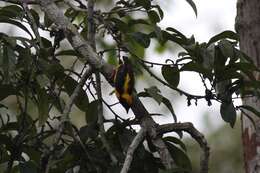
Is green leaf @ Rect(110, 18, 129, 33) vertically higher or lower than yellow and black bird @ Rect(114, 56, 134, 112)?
higher

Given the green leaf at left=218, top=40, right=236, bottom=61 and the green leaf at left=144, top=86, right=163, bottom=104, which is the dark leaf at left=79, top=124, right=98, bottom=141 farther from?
the green leaf at left=218, top=40, right=236, bottom=61

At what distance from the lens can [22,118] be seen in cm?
153

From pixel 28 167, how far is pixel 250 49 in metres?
0.63

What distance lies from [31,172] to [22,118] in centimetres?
13

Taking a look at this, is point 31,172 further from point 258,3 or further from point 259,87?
point 258,3

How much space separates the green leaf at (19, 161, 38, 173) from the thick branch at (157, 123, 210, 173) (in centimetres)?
36

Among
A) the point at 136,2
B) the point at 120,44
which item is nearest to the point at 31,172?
the point at 120,44

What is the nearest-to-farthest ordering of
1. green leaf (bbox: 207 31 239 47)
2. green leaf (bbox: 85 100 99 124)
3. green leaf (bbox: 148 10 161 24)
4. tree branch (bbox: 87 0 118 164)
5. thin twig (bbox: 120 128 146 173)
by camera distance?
thin twig (bbox: 120 128 146 173) → tree branch (bbox: 87 0 118 164) → green leaf (bbox: 207 31 239 47) → green leaf (bbox: 85 100 99 124) → green leaf (bbox: 148 10 161 24)

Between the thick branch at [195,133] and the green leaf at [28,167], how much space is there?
36cm

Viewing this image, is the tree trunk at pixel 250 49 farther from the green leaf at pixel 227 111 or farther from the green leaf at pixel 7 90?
the green leaf at pixel 7 90

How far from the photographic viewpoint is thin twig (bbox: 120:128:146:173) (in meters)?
1.19

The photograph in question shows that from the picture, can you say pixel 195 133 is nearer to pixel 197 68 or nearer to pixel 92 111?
pixel 197 68

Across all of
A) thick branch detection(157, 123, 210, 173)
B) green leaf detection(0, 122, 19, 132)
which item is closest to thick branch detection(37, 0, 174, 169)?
thick branch detection(157, 123, 210, 173)

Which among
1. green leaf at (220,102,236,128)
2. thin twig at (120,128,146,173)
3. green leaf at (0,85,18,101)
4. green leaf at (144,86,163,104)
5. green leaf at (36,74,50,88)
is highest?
green leaf at (36,74,50,88)
